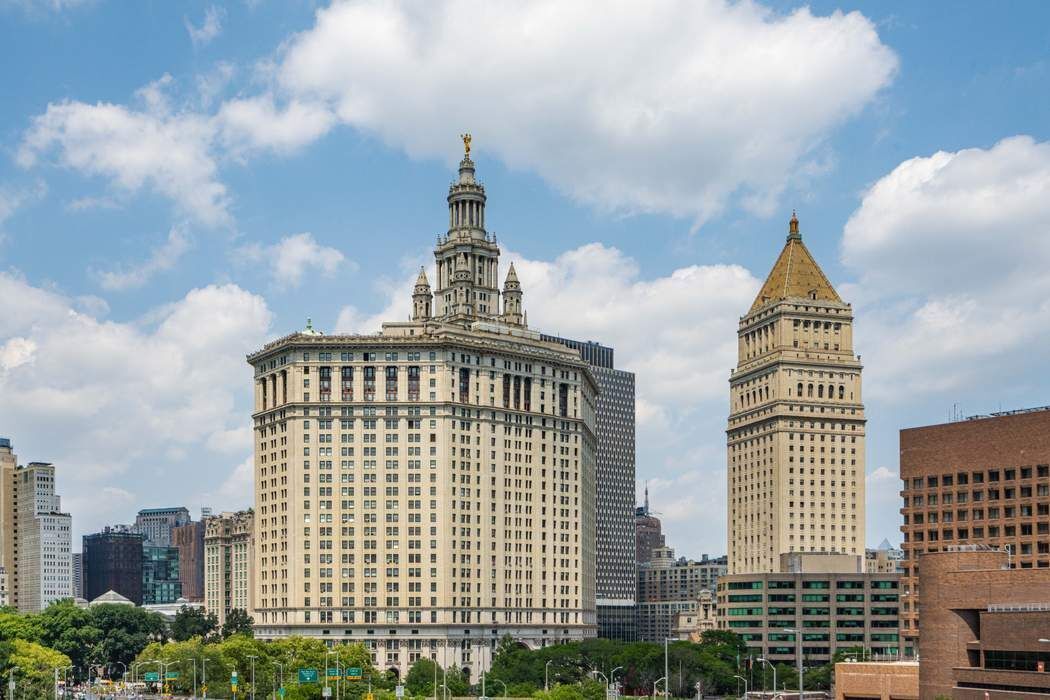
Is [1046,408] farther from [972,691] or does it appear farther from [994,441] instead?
[972,691]

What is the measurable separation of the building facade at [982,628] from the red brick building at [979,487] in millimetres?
51949

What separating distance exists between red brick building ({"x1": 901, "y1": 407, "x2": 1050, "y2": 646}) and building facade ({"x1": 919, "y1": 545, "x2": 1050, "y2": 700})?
170 ft

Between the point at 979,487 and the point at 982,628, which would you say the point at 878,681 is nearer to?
the point at 982,628

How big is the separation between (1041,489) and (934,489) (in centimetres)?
1638

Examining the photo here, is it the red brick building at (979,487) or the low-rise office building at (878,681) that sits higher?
the red brick building at (979,487)

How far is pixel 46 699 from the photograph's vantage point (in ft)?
636

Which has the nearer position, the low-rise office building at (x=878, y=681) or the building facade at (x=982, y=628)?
the building facade at (x=982, y=628)

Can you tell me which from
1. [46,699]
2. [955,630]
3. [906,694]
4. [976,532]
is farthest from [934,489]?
[46,699]

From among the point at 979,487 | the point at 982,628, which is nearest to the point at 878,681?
the point at 982,628

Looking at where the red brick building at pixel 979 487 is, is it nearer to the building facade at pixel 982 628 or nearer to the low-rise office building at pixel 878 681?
the low-rise office building at pixel 878 681

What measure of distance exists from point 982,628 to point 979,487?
68.0 meters

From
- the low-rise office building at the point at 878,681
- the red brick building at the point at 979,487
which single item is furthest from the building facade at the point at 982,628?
the red brick building at the point at 979,487

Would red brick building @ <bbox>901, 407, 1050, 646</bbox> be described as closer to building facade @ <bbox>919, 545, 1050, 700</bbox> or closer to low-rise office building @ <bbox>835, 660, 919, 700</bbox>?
low-rise office building @ <bbox>835, 660, 919, 700</bbox>

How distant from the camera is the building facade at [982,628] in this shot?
4636 inches
